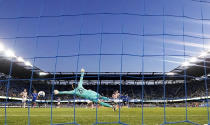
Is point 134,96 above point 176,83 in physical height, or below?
below

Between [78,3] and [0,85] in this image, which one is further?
[0,85]

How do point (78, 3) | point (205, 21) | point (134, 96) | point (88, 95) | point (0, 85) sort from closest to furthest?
point (205, 21)
point (78, 3)
point (88, 95)
point (0, 85)
point (134, 96)

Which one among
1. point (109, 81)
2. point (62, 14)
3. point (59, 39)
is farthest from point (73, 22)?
point (109, 81)

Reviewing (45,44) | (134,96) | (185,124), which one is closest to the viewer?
(185,124)

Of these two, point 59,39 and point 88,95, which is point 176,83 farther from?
point 59,39

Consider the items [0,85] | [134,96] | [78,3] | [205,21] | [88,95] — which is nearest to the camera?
[205,21]

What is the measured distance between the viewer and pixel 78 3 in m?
8.70

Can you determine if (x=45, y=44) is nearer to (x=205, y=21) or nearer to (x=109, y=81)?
(x=205, y=21)

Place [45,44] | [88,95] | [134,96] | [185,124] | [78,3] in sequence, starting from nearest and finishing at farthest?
[185,124] → [78,3] → [45,44] → [88,95] → [134,96]

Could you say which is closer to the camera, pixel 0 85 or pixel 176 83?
pixel 0 85

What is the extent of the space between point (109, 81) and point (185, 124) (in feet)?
147

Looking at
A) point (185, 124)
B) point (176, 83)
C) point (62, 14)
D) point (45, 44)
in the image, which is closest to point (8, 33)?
point (45, 44)

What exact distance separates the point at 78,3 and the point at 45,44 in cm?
235

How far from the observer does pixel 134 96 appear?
49.6 meters
